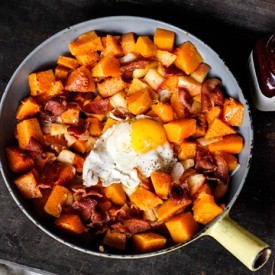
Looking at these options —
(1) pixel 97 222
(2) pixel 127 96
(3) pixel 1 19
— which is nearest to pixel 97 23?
(2) pixel 127 96

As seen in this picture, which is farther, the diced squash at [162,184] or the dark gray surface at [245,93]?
the dark gray surface at [245,93]

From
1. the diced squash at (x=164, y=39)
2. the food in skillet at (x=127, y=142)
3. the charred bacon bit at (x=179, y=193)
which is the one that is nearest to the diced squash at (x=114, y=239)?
the food in skillet at (x=127, y=142)

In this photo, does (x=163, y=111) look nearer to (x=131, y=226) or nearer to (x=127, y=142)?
(x=127, y=142)

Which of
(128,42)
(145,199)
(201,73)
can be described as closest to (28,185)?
(145,199)

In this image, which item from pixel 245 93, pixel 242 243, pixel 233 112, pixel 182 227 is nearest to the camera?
pixel 242 243

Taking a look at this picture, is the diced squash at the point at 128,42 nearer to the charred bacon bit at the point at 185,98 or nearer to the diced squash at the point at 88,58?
the diced squash at the point at 88,58

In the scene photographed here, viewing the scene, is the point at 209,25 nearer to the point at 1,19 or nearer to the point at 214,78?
the point at 214,78

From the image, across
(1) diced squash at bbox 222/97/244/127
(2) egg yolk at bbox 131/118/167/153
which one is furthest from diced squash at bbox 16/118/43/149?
(1) diced squash at bbox 222/97/244/127
